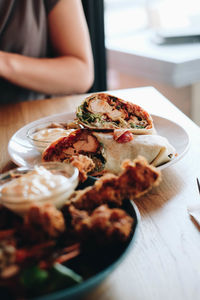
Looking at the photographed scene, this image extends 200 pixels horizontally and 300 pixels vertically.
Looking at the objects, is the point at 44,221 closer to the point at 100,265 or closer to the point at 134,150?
the point at 100,265

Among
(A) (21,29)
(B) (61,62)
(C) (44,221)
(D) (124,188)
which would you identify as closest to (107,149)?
(D) (124,188)

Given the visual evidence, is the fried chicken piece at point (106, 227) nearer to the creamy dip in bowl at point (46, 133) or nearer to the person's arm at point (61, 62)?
the creamy dip in bowl at point (46, 133)

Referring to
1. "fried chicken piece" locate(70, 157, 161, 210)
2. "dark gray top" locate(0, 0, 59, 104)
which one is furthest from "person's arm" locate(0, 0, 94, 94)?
"fried chicken piece" locate(70, 157, 161, 210)

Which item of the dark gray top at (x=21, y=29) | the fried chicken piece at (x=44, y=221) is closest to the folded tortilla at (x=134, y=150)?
the fried chicken piece at (x=44, y=221)

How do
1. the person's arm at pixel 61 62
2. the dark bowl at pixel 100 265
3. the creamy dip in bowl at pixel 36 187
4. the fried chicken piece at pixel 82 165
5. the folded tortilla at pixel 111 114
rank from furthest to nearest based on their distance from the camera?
the person's arm at pixel 61 62
the folded tortilla at pixel 111 114
the fried chicken piece at pixel 82 165
the creamy dip in bowl at pixel 36 187
the dark bowl at pixel 100 265

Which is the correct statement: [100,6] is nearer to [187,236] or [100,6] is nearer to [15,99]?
[15,99]

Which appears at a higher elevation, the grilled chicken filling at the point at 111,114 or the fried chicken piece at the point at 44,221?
the fried chicken piece at the point at 44,221

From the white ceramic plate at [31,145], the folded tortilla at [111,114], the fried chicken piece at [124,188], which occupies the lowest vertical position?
the white ceramic plate at [31,145]

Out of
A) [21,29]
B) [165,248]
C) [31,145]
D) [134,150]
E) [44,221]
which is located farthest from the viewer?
[21,29]

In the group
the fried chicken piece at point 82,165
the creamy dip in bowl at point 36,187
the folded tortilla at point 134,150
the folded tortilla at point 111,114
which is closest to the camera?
the creamy dip in bowl at point 36,187
